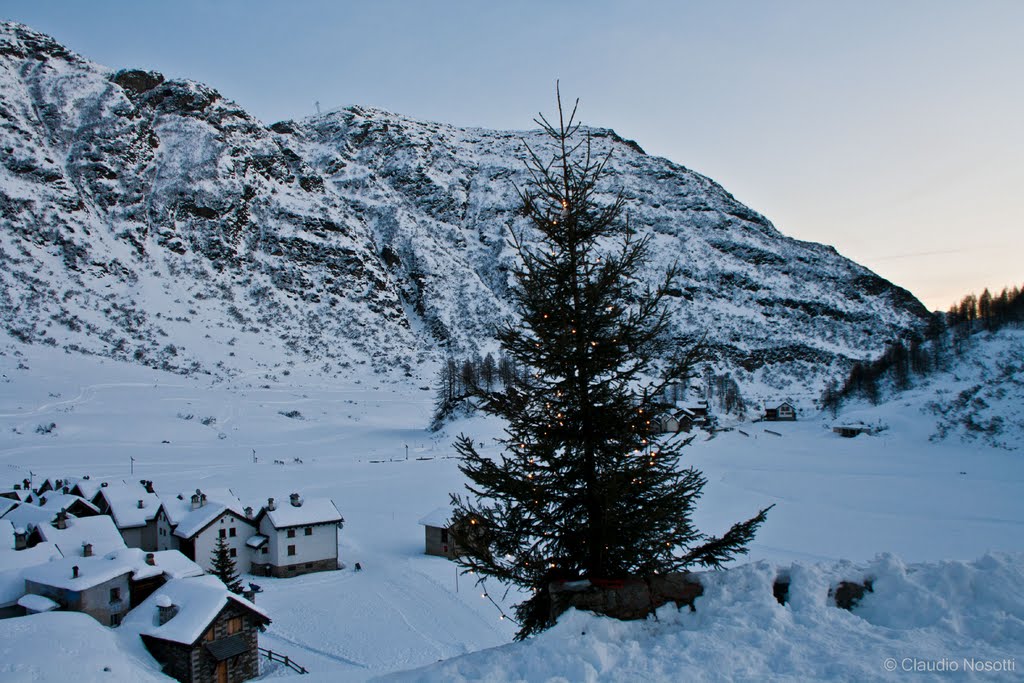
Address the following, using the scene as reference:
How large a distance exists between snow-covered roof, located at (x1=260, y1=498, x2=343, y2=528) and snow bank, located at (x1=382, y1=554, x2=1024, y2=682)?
27.7m

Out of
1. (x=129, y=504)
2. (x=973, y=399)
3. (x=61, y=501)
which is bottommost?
(x=129, y=504)

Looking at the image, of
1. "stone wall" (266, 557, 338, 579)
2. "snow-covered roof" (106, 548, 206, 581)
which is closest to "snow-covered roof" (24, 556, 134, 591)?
"snow-covered roof" (106, 548, 206, 581)

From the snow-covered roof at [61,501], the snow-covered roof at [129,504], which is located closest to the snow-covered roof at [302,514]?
the snow-covered roof at [129,504]

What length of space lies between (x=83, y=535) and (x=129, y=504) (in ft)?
21.6

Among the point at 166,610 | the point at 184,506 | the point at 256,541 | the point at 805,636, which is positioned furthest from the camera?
the point at 184,506

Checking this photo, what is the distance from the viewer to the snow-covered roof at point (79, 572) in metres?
21.2

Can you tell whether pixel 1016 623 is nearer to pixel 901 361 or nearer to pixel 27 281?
pixel 901 361

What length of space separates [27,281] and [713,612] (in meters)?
114

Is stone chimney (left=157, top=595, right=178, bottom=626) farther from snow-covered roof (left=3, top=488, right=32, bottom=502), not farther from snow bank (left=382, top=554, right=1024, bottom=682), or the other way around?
snow-covered roof (left=3, top=488, right=32, bottom=502)

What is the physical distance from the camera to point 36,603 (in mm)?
20609

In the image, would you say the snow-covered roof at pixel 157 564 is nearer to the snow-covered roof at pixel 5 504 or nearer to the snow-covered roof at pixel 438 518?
the snow-covered roof at pixel 438 518

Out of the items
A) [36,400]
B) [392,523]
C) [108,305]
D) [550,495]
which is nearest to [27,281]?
[108,305]

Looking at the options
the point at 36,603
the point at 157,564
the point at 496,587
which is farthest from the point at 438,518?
the point at 36,603

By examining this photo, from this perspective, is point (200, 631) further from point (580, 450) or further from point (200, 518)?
point (580, 450)
